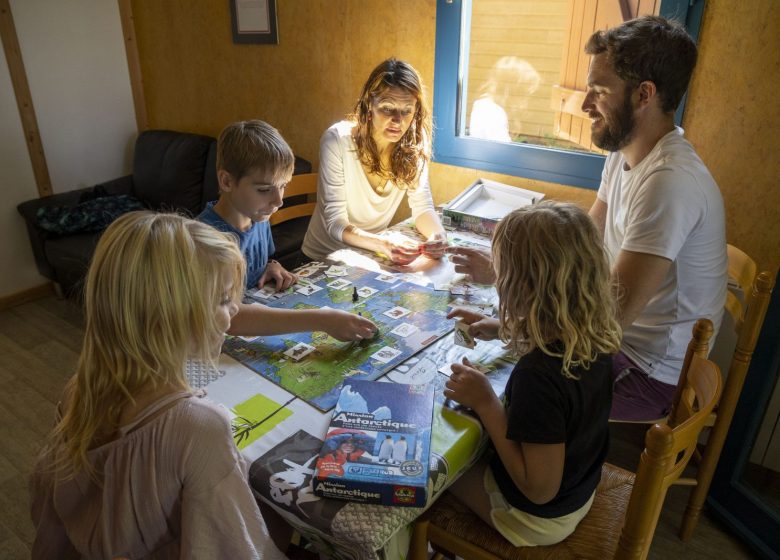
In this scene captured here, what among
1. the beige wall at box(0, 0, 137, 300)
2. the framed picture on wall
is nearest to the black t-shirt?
the framed picture on wall

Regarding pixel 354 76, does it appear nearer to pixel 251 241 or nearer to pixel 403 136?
pixel 403 136

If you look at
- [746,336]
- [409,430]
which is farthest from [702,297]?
[409,430]

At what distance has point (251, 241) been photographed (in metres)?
1.81

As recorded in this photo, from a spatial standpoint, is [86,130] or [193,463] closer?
[193,463]

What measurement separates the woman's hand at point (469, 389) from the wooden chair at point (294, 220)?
4.65ft

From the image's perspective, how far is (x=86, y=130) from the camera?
3684 millimetres

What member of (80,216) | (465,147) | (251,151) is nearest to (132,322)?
(251,151)

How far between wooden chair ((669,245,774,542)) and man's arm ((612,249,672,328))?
39cm

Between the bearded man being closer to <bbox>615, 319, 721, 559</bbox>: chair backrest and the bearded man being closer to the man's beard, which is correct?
the man's beard

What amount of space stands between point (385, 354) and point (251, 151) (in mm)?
788

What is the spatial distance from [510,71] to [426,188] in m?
0.67

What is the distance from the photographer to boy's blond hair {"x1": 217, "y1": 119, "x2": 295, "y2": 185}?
1683 mm

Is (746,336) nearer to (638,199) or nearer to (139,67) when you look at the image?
(638,199)

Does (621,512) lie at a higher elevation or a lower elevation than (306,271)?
lower
